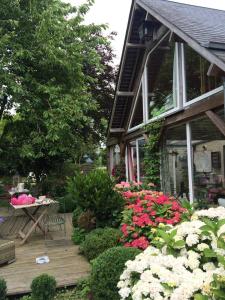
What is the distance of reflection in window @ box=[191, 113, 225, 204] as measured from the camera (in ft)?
21.3

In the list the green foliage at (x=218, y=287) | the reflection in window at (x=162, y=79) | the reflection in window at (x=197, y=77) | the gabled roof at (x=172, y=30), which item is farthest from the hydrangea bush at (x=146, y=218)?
the reflection in window at (x=162, y=79)

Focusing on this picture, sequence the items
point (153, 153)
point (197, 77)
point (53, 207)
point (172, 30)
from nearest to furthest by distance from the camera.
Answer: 1. point (172, 30)
2. point (197, 77)
3. point (53, 207)
4. point (153, 153)

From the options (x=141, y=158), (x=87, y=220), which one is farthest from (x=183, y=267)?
(x=141, y=158)

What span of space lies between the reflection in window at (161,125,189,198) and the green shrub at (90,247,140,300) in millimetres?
4170

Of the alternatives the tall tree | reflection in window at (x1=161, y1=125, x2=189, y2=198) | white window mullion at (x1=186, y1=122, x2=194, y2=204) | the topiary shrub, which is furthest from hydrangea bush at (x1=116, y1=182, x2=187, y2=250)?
the tall tree

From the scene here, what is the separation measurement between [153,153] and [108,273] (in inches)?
224

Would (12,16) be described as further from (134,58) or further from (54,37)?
(134,58)

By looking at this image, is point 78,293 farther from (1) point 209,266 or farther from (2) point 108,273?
(1) point 209,266

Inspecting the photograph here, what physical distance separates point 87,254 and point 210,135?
3448 mm

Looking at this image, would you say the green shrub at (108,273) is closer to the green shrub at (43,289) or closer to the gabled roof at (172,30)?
the green shrub at (43,289)

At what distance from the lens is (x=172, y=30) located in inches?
255

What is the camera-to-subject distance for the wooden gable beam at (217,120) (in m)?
5.60

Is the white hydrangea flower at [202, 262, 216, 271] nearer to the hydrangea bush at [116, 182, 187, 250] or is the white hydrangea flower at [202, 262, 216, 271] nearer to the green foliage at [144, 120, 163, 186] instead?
the hydrangea bush at [116, 182, 187, 250]

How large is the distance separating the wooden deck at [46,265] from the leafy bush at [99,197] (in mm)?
796
